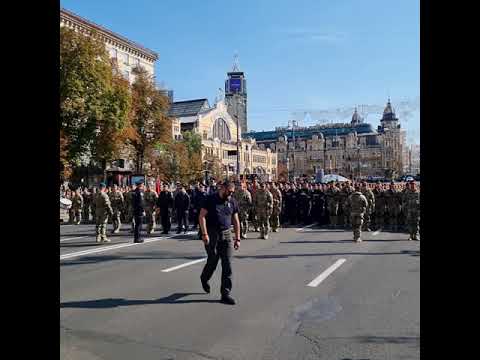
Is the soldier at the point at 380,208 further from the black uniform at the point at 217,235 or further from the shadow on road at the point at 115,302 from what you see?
the shadow on road at the point at 115,302

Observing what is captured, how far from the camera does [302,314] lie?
6840 millimetres

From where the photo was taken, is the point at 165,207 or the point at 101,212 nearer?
the point at 101,212

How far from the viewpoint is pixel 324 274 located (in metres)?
9.95

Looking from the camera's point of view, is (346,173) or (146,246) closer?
(146,246)

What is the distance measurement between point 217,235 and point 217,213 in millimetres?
382

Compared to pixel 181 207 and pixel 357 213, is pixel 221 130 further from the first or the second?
pixel 357 213

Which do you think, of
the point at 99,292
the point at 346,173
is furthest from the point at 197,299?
the point at 346,173

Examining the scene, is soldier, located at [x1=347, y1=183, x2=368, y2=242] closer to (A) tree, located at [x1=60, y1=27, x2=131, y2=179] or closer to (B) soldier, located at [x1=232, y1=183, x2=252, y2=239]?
(B) soldier, located at [x1=232, y1=183, x2=252, y2=239]

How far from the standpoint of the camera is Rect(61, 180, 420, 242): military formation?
53.9 ft

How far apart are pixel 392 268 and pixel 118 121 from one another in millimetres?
28629

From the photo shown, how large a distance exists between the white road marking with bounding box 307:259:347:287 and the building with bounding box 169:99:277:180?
70283 millimetres

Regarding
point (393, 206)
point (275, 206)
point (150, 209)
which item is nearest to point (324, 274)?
point (275, 206)

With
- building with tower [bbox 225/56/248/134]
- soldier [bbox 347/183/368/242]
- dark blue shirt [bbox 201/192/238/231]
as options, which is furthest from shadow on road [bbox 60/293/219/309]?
building with tower [bbox 225/56/248/134]
